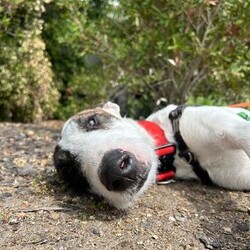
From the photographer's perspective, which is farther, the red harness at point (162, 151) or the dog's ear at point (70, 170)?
the red harness at point (162, 151)

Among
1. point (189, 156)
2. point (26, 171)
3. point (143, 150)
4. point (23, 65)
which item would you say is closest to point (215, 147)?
point (189, 156)

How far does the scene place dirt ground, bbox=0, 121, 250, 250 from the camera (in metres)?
2.57

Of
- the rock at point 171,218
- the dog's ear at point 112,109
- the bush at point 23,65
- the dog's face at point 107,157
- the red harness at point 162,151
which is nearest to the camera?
the dog's face at point 107,157

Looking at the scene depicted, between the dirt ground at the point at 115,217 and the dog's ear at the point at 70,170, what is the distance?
83 millimetres

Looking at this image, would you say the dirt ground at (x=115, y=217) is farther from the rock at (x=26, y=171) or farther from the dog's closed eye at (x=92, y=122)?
the dog's closed eye at (x=92, y=122)

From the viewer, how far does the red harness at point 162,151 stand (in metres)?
3.57

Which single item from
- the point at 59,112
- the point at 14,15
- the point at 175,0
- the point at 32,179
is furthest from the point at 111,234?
the point at 59,112

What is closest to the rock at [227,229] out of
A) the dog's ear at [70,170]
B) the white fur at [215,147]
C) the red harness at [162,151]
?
the white fur at [215,147]

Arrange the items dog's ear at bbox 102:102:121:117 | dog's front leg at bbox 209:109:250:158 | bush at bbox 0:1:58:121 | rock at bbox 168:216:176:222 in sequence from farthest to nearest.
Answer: bush at bbox 0:1:58:121 → dog's ear at bbox 102:102:121:117 → dog's front leg at bbox 209:109:250:158 → rock at bbox 168:216:176:222

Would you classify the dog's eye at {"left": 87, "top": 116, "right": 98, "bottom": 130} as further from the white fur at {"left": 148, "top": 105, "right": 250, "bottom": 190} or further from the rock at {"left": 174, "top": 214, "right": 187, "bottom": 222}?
the rock at {"left": 174, "top": 214, "right": 187, "bottom": 222}

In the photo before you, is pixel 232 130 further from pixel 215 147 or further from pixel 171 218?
pixel 171 218

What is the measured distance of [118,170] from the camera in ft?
8.71

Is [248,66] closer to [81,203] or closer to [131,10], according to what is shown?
[131,10]

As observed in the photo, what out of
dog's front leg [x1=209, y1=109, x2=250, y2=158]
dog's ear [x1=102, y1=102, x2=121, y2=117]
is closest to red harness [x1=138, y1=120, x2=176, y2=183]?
dog's ear [x1=102, y1=102, x2=121, y2=117]
